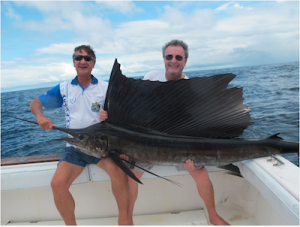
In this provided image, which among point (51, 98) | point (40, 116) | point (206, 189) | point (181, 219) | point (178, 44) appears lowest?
point (181, 219)

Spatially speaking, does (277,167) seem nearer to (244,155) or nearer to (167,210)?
(244,155)

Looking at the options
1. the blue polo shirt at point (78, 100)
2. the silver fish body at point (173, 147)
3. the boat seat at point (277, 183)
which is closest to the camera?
the boat seat at point (277, 183)

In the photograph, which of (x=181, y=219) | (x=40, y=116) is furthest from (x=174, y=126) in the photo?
(x=40, y=116)

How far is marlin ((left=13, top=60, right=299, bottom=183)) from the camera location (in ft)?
5.16

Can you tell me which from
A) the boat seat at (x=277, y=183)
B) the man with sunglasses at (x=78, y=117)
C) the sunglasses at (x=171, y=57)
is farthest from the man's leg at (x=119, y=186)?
the sunglasses at (x=171, y=57)

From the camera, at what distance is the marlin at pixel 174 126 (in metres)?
1.57

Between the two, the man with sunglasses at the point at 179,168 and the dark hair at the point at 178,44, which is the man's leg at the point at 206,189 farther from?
the dark hair at the point at 178,44

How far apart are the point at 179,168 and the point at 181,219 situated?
57 cm

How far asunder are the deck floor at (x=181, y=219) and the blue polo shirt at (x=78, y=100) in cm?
89

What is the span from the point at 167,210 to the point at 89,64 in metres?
1.48

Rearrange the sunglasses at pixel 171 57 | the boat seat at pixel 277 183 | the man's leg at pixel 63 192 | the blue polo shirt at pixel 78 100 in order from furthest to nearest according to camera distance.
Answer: the sunglasses at pixel 171 57 < the blue polo shirt at pixel 78 100 < the man's leg at pixel 63 192 < the boat seat at pixel 277 183

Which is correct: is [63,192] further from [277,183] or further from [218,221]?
[277,183]

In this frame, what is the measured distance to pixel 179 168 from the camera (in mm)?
1772

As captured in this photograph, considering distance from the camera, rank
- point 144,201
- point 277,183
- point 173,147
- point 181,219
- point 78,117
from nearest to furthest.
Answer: point 277,183, point 173,147, point 78,117, point 181,219, point 144,201
